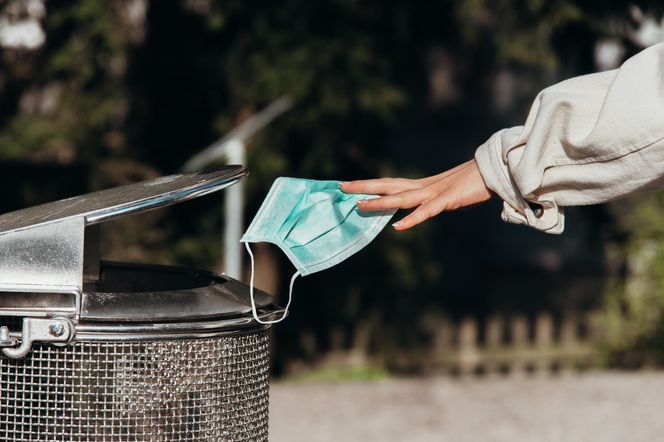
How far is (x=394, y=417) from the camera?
6.66 m

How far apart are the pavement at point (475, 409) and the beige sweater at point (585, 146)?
4.16 metres

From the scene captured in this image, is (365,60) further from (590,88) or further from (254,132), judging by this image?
(590,88)

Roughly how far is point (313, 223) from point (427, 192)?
0.25 m

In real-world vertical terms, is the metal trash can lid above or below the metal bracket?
above

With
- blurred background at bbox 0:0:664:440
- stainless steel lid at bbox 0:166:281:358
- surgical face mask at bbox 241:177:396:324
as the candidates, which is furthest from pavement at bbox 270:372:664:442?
stainless steel lid at bbox 0:166:281:358

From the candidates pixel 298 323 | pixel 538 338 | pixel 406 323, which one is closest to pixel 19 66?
pixel 298 323

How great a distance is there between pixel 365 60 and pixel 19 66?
2.57 m

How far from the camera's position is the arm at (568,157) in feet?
6.40

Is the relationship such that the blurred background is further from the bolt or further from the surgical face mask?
the bolt

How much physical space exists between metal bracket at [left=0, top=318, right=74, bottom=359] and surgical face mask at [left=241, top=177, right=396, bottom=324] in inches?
14.6

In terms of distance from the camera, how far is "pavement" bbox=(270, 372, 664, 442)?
6.18 m

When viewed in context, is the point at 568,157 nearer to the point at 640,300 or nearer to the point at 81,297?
the point at 81,297

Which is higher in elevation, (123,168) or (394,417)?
(123,168)

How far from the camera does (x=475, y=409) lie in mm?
6891
